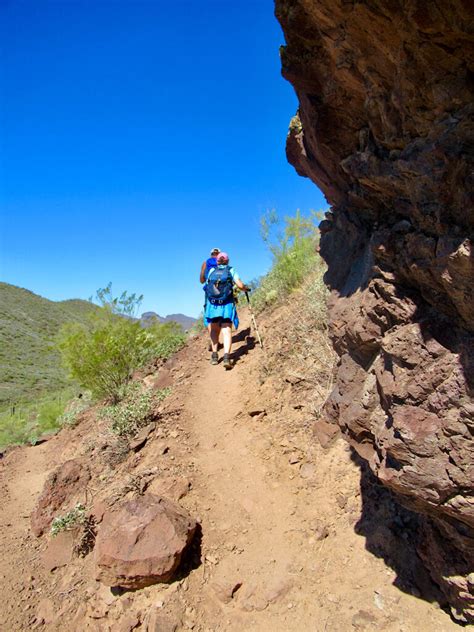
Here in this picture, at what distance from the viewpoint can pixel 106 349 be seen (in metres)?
7.58

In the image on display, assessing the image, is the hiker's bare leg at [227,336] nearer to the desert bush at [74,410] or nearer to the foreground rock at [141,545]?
the foreground rock at [141,545]

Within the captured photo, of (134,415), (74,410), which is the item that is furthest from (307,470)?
(74,410)

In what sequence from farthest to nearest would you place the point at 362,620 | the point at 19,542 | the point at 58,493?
the point at 58,493
the point at 19,542
the point at 362,620

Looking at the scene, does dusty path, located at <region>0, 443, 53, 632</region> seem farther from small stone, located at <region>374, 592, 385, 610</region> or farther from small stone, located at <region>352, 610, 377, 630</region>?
small stone, located at <region>374, 592, 385, 610</region>

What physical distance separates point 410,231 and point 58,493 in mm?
5393

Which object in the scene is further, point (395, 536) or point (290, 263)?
point (290, 263)

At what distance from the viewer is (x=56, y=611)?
142 inches

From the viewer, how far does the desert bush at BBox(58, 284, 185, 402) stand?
298 inches

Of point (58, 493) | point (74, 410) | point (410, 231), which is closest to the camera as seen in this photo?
point (410, 231)

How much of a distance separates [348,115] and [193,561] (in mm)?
4248

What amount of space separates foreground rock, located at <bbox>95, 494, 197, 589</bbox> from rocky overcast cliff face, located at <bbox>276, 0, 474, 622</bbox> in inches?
76.4

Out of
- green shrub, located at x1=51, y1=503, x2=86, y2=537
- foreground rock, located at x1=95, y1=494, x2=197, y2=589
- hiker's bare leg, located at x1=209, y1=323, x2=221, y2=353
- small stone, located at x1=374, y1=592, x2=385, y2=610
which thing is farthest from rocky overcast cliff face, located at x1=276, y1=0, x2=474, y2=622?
hiker's bare leg, located at x1=209, y1=323, x2=221, y2=353

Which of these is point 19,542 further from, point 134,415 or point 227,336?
point 227,336

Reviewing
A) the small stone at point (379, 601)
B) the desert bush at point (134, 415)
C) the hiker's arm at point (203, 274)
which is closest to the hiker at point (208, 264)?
the hiker's arm at point (203, 274)
